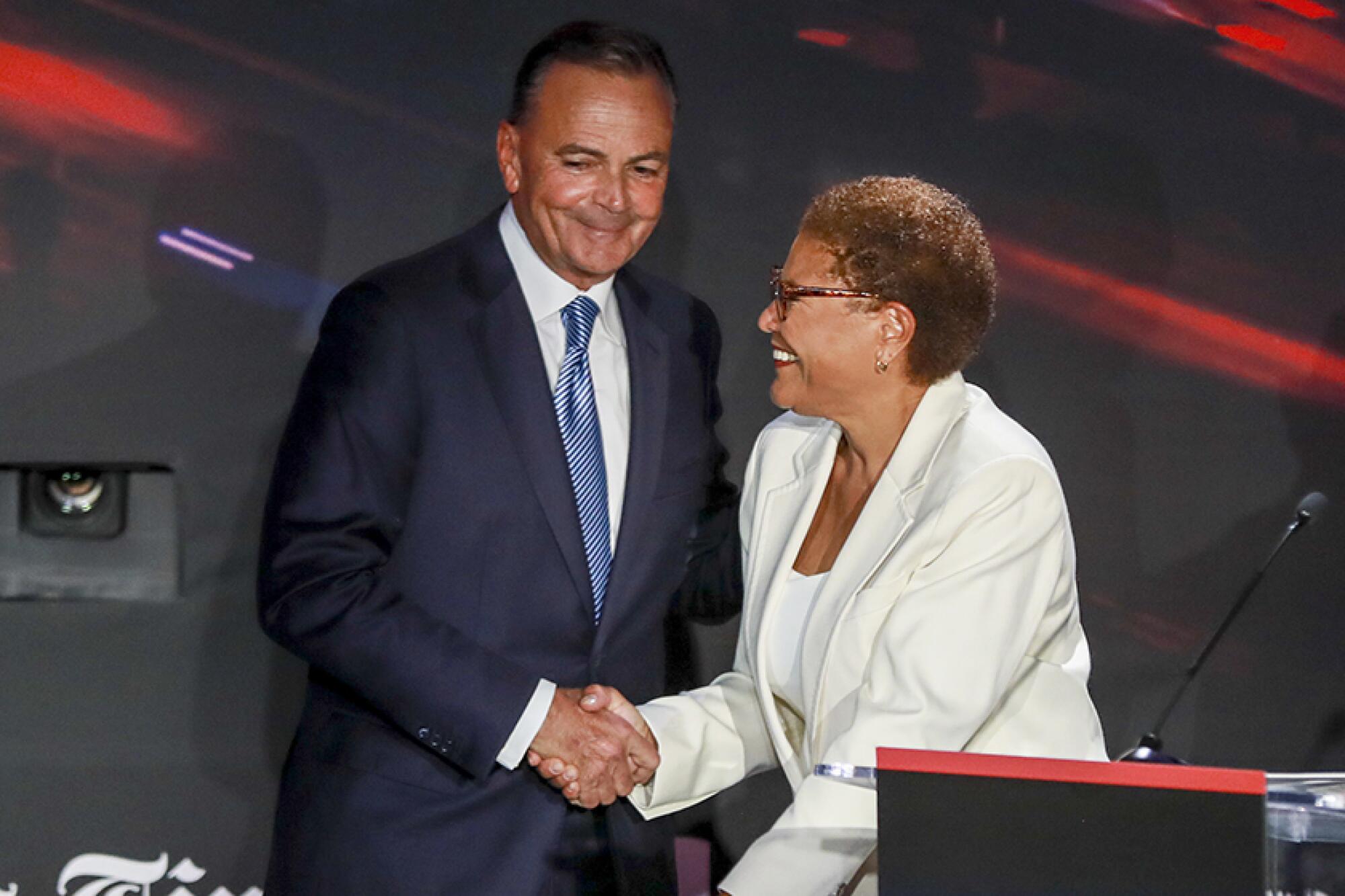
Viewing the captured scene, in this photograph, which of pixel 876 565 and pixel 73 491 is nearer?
pixel 876 565

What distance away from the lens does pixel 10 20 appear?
3150 millimetres

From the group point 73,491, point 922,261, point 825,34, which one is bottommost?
point 73,491

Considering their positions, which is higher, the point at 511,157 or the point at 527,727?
the point at 511,157

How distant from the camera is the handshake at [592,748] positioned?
229 cm

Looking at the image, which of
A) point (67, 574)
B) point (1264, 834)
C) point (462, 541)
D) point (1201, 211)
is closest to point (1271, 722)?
point (1201, 211)

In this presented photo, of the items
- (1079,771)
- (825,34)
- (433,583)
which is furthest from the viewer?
(825,34)

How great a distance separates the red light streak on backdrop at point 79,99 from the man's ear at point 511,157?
3.24 ft

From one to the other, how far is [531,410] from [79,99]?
4.64 ft

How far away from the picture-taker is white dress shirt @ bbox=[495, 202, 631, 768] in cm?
247

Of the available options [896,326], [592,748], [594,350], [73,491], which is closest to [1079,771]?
[896,326]

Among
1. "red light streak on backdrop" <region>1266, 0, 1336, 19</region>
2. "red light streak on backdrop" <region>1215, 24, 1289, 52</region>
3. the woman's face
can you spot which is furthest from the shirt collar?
"red light streak on backdrop" <region>1266, 0, 1336, 19</region>

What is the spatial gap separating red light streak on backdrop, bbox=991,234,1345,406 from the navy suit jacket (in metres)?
1.21

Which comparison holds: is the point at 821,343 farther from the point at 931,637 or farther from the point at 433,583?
the point at 433,583

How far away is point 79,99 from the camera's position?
10.4 ft
